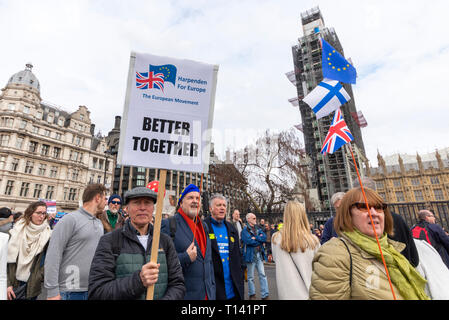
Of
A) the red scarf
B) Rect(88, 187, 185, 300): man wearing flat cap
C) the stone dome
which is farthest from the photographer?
the stone dome

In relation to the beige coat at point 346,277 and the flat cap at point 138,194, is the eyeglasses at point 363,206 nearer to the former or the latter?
the beige coat at point 346,277

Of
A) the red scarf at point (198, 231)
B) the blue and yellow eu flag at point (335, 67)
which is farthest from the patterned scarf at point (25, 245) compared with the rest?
the blue and yellow eu flag at point (335, 67)

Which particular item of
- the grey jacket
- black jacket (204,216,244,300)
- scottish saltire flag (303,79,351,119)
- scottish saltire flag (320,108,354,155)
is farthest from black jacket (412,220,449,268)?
the grey jacket

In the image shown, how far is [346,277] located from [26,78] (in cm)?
5361

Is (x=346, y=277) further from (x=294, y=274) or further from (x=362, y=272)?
(x=294, y=274)

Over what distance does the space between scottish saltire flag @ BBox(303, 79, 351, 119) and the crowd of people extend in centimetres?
155

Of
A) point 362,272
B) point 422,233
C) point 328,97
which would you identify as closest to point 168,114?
point 362,272

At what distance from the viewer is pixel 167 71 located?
85.8 inches

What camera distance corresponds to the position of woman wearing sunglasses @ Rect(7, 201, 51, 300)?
10.3 feet

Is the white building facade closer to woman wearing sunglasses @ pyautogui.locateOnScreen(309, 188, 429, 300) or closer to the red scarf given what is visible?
the red scarf

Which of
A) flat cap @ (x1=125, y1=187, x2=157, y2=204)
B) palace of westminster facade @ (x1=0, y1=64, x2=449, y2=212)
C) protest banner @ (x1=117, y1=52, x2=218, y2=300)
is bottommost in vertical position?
flat cap @ (x1=125, y1=187, x2=157, y2=204)

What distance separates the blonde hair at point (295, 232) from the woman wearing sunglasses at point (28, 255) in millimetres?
3319
